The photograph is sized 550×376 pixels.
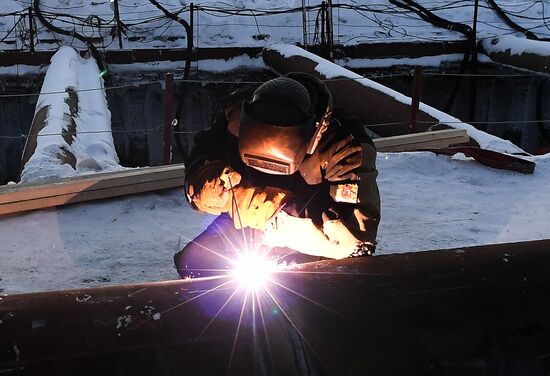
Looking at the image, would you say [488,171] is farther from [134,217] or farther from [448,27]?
[448,27]

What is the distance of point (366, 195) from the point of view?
232cm

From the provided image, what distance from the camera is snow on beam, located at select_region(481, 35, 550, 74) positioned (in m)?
11.2

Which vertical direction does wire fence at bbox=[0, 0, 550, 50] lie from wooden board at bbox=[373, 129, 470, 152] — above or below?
above

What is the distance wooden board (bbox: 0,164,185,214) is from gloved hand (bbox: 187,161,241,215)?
100 inches

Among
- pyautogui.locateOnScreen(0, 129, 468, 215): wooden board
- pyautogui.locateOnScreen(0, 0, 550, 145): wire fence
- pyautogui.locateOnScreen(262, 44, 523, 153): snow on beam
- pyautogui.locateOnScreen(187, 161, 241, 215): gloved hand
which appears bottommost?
pyautogui.locateOnScreen(262, 44, 523, 153): snow on beam

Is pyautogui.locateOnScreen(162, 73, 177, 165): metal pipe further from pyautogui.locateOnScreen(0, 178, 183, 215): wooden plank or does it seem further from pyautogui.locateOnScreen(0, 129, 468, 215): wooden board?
pyautogui.locateOnScreen(0, 178, 183, 215): wooden plank

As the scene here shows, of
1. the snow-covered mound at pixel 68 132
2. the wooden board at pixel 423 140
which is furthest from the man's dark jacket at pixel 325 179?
the wooden board at pixel 423 140

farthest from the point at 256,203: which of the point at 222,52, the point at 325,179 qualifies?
the point at 222,52

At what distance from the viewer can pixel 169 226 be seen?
4.46 meters

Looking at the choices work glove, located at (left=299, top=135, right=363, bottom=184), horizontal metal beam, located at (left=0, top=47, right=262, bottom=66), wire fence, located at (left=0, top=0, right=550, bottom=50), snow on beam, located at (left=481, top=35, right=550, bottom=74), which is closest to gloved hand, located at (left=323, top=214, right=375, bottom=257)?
work glove, located at (left=299, top=135, right=363, bottom=184)

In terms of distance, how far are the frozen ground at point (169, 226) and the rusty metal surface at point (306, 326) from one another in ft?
7.71

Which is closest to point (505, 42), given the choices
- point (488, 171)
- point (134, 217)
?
point (488, 171)

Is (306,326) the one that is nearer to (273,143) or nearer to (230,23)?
(273,143)

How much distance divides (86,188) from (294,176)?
2802 mm
